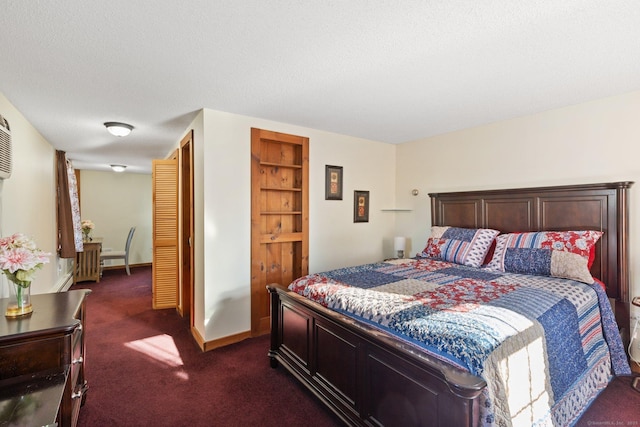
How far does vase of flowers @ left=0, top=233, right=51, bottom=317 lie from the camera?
5.23 feet

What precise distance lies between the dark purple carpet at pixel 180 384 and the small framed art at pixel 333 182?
1835 mm

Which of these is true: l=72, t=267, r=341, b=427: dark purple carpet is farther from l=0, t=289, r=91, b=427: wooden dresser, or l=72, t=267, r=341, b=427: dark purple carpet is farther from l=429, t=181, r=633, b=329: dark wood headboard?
l=429, t=181, r=633, b=329: dark wood headboard

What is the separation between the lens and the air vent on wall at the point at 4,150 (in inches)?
86.2

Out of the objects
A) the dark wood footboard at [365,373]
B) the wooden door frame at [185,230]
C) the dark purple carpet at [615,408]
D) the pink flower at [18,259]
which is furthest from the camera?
the wooden door frame at [185,230]

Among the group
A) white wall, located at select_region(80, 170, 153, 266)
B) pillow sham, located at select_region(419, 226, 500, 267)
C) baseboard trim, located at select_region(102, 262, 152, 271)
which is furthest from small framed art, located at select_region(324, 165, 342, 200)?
baseboard trim, located at select_region(102, 262, 152, 271)

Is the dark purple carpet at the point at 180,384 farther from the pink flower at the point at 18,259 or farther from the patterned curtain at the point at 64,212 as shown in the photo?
the patterned curtain at the point at 64,212

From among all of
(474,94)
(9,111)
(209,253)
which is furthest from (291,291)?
(9,111)

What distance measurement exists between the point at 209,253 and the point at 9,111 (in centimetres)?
209

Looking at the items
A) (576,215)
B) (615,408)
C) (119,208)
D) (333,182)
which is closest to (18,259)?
(333,182)

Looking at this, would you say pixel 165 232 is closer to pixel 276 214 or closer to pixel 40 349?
pixel 276 214

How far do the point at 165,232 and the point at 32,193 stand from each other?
141 cm

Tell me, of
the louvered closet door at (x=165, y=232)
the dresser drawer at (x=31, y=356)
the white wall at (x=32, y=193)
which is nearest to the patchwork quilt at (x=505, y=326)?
the dresser drawer at (x=31, y=356)

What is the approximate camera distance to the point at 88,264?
573 cm

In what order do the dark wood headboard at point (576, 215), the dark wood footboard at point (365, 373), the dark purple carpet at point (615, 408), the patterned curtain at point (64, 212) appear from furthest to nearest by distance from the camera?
1. the patterned curtain at point (64, 212)
2. the dark wood headboard at point (576, 215)
3. the dark purple carpet at point (615, 408)
4. the dark wood footboard at point (365, 373)
